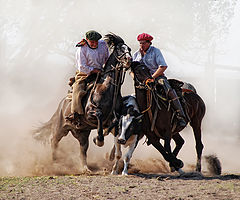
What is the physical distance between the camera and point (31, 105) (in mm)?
13992

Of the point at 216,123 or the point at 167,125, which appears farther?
the point at 216,123

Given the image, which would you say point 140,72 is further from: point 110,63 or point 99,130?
point 99,130

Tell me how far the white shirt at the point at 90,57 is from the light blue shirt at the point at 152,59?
68 cm

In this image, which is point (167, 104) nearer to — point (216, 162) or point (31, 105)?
point (216, 162)

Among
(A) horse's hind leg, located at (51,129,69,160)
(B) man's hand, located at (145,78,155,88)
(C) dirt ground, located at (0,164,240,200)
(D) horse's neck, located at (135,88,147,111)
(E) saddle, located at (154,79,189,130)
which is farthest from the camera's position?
(A) horse's hind leg, located at (51,129,69,160)

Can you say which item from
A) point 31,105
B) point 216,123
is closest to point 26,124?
point 31,105

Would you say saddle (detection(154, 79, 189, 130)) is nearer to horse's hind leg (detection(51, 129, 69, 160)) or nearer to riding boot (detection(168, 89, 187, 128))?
riding boot (detection(168, 89, 187, 128))

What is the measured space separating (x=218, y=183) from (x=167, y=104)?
6.00 feet

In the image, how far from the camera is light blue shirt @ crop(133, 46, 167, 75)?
786 cm

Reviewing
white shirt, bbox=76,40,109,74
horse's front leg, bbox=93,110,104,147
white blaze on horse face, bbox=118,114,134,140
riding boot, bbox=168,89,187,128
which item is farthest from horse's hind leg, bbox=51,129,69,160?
riding boot, bbox=168,89,187,128

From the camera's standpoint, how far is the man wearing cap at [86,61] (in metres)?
7.92

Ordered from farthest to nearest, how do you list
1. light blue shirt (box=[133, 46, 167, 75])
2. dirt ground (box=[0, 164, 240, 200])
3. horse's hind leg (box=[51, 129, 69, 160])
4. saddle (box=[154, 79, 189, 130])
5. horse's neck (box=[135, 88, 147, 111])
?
1. horse's hind leg (box=[51, 129, 69, 160])
2. light blue shirt (box=[133, 46, 167, 75])
3. saddle (box=[154, 79, 189, 130])
4. horse's neck (box=[135, 88, 147, 111])
5. dirt ground (box=[0, 164, 240, 200])

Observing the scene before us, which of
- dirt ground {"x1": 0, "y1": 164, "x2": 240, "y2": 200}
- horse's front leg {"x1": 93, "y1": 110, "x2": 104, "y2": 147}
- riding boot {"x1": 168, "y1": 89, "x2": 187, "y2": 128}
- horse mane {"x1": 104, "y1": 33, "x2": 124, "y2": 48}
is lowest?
Result: dirt ground {"x1": 0, "y1": 164, "x2": 240, "y2": 200}

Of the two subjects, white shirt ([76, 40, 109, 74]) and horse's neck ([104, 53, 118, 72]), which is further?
white shirt ([76, 40, 109, 74])
